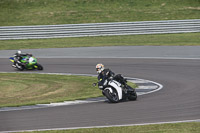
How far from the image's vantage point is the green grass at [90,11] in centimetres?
4169

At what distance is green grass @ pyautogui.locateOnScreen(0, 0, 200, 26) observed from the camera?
41.7 meters

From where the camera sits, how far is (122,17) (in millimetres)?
42000

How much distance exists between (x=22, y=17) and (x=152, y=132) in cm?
3312

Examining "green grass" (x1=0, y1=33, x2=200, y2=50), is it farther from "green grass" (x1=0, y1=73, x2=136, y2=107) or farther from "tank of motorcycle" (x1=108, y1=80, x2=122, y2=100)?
"tank of motorcycle" (x1=108, y1=80, x2=122, y2=100)

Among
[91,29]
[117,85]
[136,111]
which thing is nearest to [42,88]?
[117,85]

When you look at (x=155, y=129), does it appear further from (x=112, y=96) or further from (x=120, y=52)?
(x=120, y=52)

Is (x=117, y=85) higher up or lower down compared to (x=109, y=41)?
higher up

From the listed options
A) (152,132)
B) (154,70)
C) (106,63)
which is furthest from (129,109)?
(106,63)

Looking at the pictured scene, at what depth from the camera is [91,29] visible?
3769 cm

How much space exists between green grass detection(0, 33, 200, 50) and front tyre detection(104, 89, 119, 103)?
17.8 meters

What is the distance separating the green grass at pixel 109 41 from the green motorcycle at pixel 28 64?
27.3 ft

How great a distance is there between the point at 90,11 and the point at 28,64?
18.2m

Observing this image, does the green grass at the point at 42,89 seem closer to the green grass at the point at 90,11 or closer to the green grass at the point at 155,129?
the green grass at the point at 155,129

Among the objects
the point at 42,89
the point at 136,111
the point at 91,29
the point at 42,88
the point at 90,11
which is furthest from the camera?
the point at 90,11
